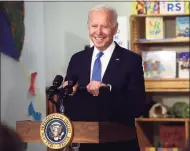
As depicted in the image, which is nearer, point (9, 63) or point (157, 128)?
point (9, 63)

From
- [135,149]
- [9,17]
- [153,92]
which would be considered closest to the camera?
[135,149]

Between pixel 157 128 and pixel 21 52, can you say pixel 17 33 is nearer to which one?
pixel 21 52

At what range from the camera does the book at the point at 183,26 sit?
4.41m

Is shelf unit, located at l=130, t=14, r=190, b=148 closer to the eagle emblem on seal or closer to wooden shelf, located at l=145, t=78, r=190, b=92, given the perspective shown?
wooden shelf, located at l=145, t=78, r=190, b=92

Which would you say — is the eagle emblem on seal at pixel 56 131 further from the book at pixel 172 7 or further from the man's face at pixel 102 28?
the book at pixel 172 7

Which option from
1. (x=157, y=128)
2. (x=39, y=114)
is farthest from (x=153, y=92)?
(x=39, y=114)

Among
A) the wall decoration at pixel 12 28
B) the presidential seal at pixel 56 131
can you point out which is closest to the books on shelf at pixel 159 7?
the wall decoration at pixel 12 28

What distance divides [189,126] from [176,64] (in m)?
0.60

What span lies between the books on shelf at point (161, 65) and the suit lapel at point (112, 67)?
7.84 ft

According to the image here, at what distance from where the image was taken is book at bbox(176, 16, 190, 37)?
4.41 meters

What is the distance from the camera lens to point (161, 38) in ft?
14.6

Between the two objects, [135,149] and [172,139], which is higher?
[135,149]

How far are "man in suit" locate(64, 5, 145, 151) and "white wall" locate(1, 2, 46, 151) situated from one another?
232 centimetres

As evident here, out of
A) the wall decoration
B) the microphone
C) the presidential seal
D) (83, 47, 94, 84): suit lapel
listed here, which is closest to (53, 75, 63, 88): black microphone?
→ the microphone
